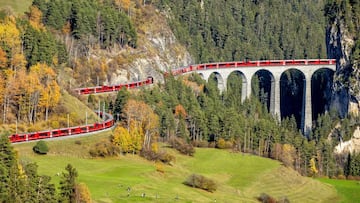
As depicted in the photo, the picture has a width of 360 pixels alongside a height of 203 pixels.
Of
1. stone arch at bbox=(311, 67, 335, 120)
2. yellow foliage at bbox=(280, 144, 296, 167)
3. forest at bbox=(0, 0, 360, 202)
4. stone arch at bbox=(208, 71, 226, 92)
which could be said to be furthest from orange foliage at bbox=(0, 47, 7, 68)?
stone arch at bbox=(311, 67, 335, 120)

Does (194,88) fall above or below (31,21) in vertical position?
below

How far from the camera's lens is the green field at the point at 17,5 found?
144 metres

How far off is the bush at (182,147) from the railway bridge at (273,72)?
49.2 meters

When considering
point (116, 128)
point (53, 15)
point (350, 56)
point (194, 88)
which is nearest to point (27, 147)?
point (116, 128)

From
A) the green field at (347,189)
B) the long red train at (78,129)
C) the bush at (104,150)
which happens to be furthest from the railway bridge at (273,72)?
the bush at (104,150)

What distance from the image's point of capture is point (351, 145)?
172 m

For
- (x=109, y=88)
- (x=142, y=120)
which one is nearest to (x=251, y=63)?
(x=109, y=88)

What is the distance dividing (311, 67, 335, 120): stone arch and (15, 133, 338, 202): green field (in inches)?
2366

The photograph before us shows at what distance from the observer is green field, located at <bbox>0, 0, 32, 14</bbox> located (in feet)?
473

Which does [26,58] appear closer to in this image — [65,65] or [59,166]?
[65,65]

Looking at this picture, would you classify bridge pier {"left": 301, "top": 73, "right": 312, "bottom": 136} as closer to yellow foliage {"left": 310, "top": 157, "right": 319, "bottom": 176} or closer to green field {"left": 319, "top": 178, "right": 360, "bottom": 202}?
yellow foliage {"left": 310, "top": 157, "right": 319, "bottom": 176}

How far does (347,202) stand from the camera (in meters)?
121

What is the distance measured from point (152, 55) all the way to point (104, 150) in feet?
193

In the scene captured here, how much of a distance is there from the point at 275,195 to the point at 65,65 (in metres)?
48.6
